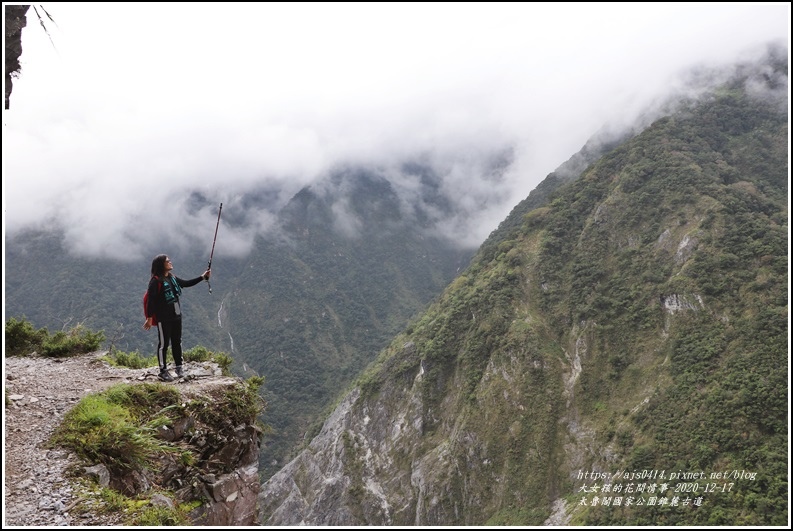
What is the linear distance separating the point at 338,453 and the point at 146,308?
288 ft

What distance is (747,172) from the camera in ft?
292

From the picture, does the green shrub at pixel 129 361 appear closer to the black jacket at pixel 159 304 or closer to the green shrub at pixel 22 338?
the green shrub at pixel 22 338

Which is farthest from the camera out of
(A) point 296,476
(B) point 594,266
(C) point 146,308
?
(A) point 296,476

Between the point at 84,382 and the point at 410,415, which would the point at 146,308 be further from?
the point at 410,415

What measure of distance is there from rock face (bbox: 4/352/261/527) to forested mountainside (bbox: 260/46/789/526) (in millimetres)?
51160

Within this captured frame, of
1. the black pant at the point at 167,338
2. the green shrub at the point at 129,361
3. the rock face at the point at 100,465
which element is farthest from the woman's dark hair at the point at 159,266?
the green shrub at the point at 129,361

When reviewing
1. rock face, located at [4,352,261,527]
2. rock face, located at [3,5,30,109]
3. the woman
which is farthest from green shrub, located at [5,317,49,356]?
rock face, located at [3,5,30,109]

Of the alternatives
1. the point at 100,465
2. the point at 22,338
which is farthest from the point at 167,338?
the point at 22,338

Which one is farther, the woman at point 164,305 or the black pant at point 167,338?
the black pant at point 167,338

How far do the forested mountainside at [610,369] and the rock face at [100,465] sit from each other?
51.2m

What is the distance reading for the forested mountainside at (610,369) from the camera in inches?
2071

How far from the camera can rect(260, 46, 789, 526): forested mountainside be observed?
173 feet

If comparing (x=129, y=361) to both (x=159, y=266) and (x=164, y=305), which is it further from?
(x=159, y=266)

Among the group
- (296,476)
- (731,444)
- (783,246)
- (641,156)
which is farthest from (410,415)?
(641,156)
